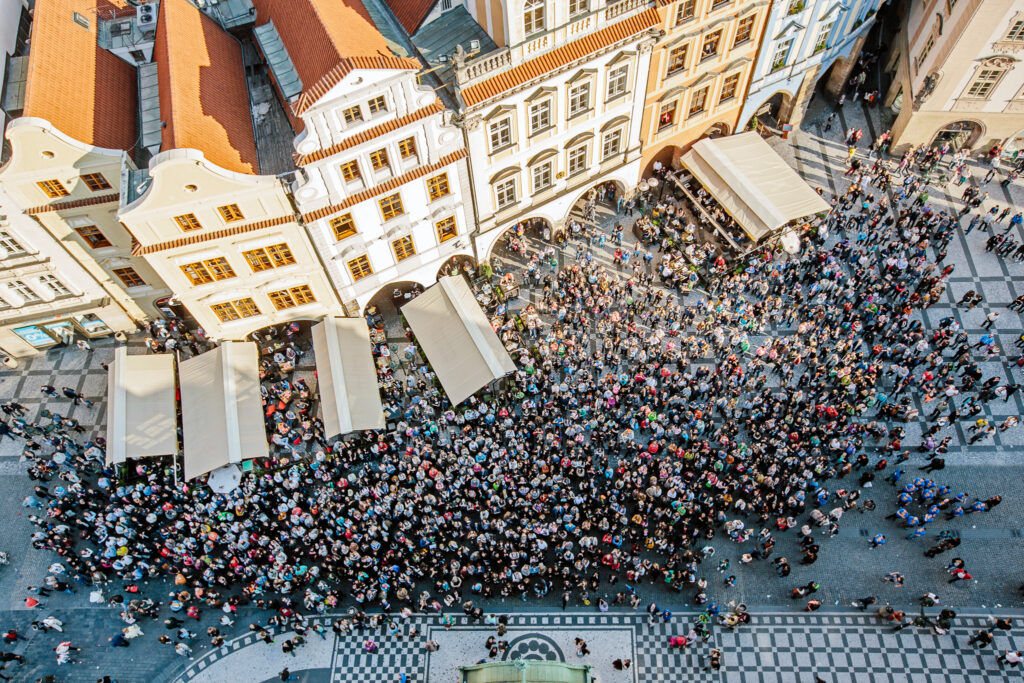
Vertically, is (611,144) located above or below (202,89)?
below

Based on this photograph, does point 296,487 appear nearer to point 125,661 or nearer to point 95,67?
point 125,661

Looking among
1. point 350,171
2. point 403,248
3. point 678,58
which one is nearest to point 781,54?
point 678,58

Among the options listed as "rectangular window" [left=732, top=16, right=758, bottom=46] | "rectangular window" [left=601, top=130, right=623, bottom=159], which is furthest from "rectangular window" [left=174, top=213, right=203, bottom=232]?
"rectangular window" [left=732, top=16, right=758, bottom=46]

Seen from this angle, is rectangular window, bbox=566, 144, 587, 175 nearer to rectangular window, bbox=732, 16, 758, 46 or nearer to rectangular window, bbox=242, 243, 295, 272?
rectangular window, bbox=732, 16, 758, 46

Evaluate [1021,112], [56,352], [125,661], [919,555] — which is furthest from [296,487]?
[1021,112]

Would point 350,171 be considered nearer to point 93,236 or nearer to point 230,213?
point 230,213
